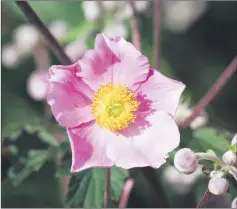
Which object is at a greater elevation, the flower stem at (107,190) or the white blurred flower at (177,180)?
the flower stem at (107,190)

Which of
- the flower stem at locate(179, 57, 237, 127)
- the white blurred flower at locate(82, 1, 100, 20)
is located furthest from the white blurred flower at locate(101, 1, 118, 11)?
the flower stem at locate(179, 57, 237, 127)

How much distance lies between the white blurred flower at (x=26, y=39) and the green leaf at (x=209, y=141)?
2.29 feet

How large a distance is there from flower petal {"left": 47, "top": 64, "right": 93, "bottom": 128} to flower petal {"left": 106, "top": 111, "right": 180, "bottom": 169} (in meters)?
0.08

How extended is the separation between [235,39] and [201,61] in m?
0.14

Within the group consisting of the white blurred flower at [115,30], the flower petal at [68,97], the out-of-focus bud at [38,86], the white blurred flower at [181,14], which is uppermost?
the flower petal at [68,97]

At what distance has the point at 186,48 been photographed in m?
2.12

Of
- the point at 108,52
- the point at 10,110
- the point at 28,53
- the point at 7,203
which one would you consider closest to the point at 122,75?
the point at 108,52

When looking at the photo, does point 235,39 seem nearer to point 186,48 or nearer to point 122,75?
point 186,48

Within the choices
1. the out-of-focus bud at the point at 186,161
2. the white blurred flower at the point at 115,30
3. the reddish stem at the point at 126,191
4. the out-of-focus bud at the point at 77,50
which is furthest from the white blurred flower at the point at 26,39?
the out-of-focus bud at the point at 186,161

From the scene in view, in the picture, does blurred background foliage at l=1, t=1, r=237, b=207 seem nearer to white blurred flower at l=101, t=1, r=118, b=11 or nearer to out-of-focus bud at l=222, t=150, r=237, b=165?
white blurred flower at l=101, t=1, r=118, b=11

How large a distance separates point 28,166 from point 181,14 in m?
1.11

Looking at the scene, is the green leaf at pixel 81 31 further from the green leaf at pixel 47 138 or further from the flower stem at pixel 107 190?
Result: the flower stem at pixel 107 190

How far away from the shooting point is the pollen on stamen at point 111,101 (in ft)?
3.48

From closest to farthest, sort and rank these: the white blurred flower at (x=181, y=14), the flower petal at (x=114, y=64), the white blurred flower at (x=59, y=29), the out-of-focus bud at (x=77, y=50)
A: the flower petal at (x=114, y=64), the out-of-focus bud at (x=77, y=50), the white blurred flower at (x=59, y=29), the white blurred flower at (x=181, y=14)
